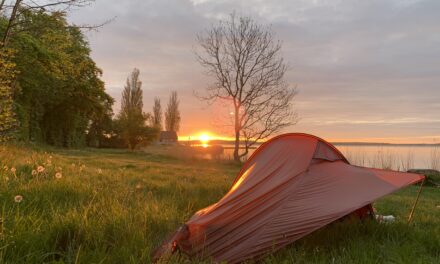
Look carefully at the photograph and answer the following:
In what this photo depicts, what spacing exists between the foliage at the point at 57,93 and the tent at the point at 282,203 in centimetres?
1569

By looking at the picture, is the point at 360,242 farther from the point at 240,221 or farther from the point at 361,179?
the point at 240,221

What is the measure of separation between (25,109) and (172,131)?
3876cm

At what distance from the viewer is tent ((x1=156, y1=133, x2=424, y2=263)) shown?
12.2ft

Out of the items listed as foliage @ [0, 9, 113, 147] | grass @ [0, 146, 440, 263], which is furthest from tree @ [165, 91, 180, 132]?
grass @ [0, 146, 440, 263]

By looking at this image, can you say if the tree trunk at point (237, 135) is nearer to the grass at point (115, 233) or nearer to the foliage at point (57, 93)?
the foliage at point (57, 93)

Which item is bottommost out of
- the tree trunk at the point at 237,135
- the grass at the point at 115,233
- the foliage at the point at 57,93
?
the grass at the point at 115,233

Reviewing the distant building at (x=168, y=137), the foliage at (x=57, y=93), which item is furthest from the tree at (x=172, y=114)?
the foliage at (x=57, y=93)

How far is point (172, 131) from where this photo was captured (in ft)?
211

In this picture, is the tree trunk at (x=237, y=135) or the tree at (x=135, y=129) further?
the tree at (x=135, y=129)

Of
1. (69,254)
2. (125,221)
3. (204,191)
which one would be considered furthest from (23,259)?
(204,191)

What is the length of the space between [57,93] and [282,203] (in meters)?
30.5

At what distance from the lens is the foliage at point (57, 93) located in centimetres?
1903

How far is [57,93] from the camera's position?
3098 cm

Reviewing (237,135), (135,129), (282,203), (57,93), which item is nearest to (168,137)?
(135,129)
